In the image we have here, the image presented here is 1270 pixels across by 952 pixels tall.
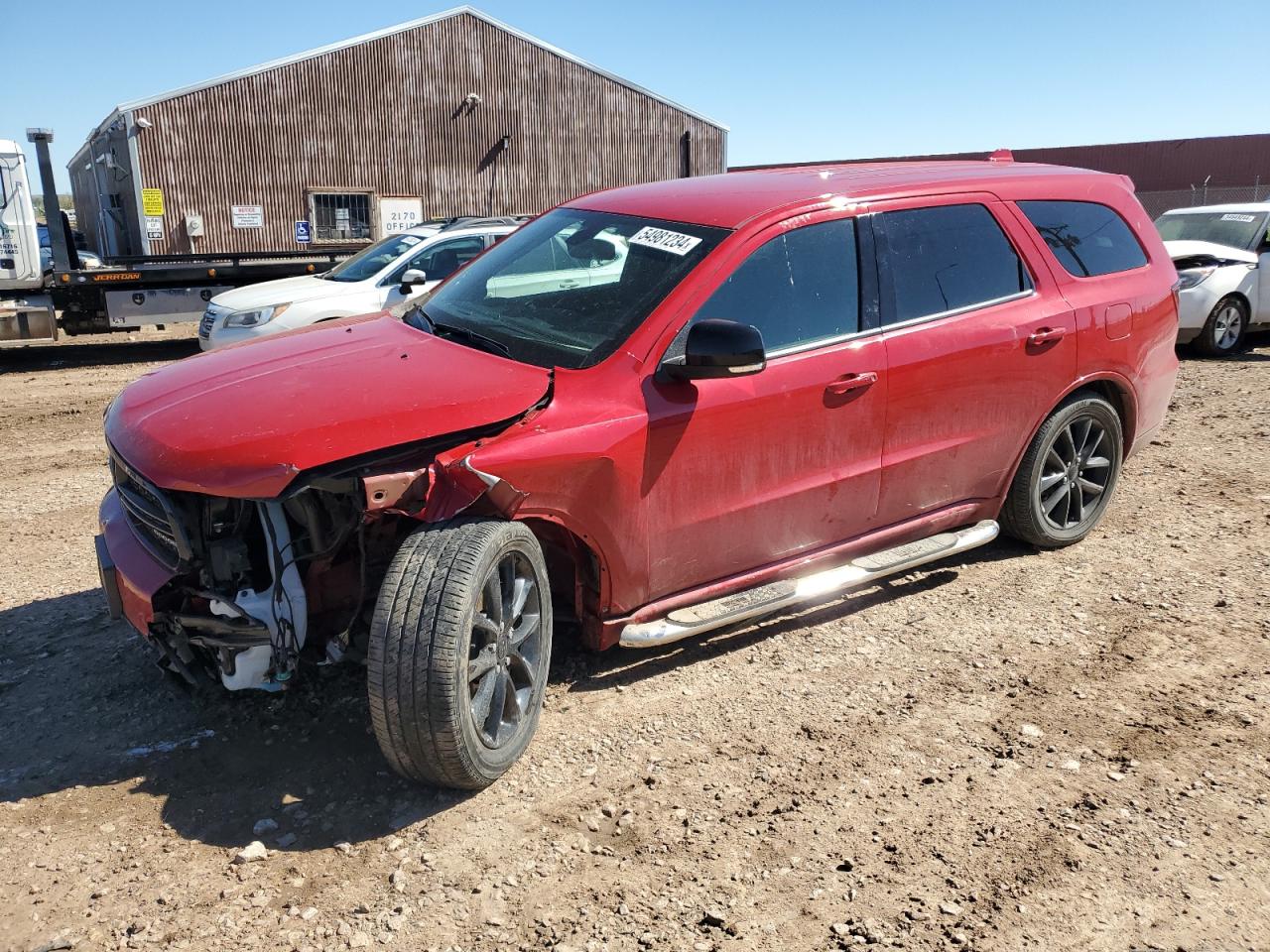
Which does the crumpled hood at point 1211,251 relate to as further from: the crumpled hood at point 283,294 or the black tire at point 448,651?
the black tire at point 448,651

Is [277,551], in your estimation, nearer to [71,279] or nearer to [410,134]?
[71,279]

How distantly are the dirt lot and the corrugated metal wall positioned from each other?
938 inches

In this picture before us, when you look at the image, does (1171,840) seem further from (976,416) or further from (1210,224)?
(1210,224)

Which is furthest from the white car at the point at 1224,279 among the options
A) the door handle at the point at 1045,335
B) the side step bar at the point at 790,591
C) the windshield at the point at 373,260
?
the windshield at the point at 373,260

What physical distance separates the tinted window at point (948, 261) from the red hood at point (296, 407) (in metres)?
1.73

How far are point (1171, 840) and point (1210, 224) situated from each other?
37.4 ft

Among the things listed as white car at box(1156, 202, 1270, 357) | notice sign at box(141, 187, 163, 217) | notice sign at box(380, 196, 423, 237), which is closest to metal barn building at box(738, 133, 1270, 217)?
notice sign at box(380, 196, 423, 237)

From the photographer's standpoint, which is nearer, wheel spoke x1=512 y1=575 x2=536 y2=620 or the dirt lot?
the dirt lot

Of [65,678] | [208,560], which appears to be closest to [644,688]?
[208,560]

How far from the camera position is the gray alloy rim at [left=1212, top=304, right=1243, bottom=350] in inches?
453

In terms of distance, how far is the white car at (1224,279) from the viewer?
36.7 feet

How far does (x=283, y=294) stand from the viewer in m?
10.4

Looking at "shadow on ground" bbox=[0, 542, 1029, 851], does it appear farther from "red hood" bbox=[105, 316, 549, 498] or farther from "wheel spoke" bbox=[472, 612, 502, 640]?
"red hood" bbox=[105, 316, 549, 498]

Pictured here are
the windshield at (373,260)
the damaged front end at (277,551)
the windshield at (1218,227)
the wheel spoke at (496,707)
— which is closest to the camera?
the damaged front end at (277,551)
